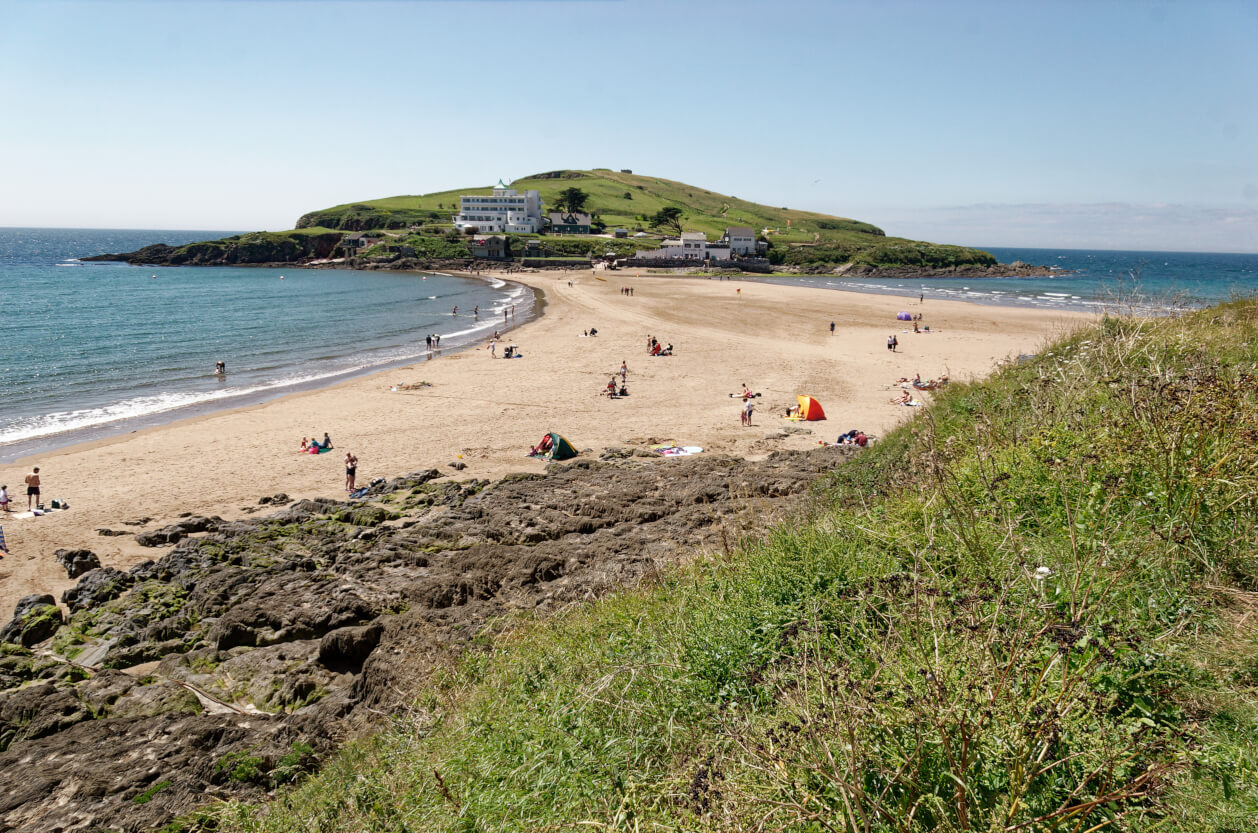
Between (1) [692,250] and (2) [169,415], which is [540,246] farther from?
(2) [169,415]

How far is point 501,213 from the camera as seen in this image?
136625 millimetres

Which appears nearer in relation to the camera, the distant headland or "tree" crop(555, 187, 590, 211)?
the distant headland

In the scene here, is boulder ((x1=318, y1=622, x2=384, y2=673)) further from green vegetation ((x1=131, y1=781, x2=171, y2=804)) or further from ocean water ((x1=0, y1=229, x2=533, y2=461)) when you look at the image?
ocean water ((x1=0, y1=229, x2=533, y2=461))

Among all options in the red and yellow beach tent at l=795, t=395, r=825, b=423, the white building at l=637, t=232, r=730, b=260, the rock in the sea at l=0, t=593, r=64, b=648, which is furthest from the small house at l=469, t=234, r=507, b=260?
the rock in the sea at l=0, t=593, r=64, b=648

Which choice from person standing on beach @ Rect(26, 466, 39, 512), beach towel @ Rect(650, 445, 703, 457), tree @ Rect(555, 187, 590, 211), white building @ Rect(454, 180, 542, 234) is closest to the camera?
person standing on beach @ Rect(26, 466, 39, 512)

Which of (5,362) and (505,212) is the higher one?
(505,212)

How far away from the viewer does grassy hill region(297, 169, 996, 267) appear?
124m

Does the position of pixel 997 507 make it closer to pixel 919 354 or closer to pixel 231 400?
pixel 231 400

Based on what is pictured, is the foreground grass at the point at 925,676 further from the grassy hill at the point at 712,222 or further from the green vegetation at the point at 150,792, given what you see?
the grassy hill at the point at 712,222

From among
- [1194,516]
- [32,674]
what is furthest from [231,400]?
[1194,516]

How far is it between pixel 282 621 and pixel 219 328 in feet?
148

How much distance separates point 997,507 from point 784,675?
307cm

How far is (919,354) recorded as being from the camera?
39031mm

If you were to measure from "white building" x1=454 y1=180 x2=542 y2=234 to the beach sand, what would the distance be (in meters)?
92.8
